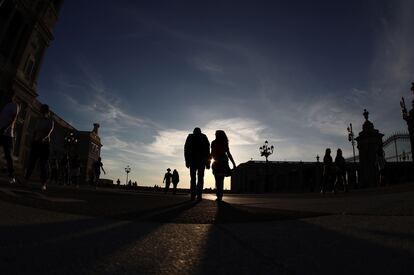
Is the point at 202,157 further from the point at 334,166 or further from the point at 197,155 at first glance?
the point at 334,166

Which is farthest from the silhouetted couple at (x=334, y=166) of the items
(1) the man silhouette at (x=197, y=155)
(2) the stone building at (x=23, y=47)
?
(2) the stone building at (x=23, y=47)

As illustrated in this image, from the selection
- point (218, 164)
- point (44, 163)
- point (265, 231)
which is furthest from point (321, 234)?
point (44, 163)

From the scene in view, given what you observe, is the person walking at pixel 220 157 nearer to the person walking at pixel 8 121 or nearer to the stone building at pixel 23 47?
the person walking at pixel 8 121

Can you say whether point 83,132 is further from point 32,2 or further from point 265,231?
point 265,231

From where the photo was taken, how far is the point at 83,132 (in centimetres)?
7406

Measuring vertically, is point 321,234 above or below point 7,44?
below

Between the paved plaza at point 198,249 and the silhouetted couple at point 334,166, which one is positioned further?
the silhouetted couple at point 334,166

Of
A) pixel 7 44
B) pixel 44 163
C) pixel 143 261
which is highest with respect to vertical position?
pixel 7 44

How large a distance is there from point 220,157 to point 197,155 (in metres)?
0.71

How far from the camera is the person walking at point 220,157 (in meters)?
7.45

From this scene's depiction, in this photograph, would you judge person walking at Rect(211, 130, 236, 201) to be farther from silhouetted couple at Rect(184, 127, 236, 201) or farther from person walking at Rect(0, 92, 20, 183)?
person walking at Rect(0, 92, 20, 183)

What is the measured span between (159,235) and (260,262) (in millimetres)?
957

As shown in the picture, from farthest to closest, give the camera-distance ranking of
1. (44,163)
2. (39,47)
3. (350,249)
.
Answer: (39,47) < (44,163) < (350,249)

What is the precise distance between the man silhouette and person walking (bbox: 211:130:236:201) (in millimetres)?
355
